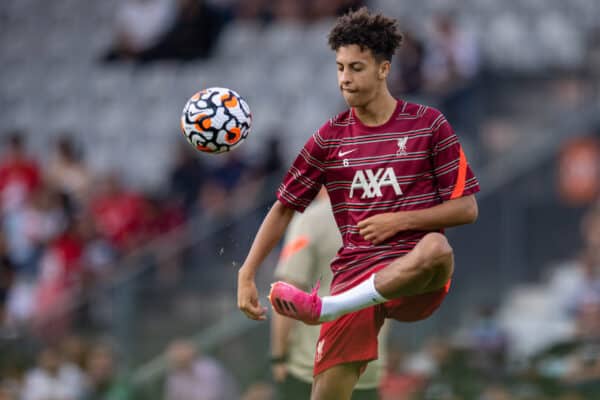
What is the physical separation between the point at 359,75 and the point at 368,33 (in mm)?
189

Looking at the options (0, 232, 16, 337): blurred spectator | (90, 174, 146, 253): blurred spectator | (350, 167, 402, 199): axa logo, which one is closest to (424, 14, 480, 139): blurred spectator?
(90, 174, 146, 253): blurred spectator

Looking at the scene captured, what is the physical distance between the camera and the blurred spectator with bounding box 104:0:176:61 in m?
14.4

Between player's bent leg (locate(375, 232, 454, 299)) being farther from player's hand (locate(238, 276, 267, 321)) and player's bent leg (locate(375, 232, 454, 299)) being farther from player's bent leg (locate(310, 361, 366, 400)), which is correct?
player's hand (locate(238, 276, 267, 321))

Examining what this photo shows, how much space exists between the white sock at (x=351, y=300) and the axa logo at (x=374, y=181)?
14.8 inches

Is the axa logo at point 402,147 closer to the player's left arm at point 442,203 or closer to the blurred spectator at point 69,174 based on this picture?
the player's left arm at point 442,203

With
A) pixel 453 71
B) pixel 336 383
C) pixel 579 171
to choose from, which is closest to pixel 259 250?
pixel 336 383

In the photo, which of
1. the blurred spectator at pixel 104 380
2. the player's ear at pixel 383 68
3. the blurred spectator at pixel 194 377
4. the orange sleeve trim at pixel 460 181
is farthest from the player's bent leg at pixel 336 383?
the blurred spectator at pixel 104 380

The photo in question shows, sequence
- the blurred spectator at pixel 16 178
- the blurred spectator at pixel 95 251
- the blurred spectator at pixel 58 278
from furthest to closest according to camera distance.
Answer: the blurred spectator at pixel 16 178 < the blurred spectator at pixel 95 251 < the blurred spectator at pixel 58 278

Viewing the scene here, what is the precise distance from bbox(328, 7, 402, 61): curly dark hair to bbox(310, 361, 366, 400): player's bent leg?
137cm

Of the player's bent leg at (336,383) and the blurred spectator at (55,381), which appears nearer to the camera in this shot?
the player's bent leg at (336,383)

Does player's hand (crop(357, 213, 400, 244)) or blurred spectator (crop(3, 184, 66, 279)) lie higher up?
player's hand (crop(357, 213, 400, 244))

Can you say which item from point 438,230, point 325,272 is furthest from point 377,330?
point 325,272

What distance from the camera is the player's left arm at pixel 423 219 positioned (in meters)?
4.97

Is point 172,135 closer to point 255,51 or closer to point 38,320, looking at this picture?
point 255,51
